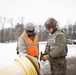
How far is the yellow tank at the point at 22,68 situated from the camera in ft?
11.7

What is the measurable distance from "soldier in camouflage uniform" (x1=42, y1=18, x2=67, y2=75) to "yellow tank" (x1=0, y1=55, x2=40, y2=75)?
51 cm

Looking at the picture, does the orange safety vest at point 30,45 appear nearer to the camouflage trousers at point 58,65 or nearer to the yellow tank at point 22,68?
the camouflage trousers at point 58,65

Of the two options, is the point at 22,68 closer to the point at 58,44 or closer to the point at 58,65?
the point at 58,44

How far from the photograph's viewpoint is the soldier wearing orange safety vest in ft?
17.0

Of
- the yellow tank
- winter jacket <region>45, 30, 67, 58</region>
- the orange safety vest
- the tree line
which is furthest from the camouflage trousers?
the tree line

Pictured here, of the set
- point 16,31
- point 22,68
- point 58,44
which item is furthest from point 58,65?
point 16,31

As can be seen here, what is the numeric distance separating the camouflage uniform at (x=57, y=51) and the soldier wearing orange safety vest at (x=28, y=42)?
69 centimetres

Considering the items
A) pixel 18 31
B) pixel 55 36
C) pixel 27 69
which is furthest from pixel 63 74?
pixel 18 31

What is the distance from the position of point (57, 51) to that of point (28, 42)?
118cm

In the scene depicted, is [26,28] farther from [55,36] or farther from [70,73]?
[70,73]

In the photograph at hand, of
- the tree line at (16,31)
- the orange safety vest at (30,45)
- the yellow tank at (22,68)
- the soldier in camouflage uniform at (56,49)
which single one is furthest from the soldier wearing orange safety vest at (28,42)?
the tree line at (16,31)

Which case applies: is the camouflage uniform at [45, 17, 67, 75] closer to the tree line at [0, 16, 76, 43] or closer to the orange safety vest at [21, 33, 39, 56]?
the orange safety vest at [21, 33, 39, 56]

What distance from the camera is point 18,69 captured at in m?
3.66

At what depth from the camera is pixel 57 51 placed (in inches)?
170
